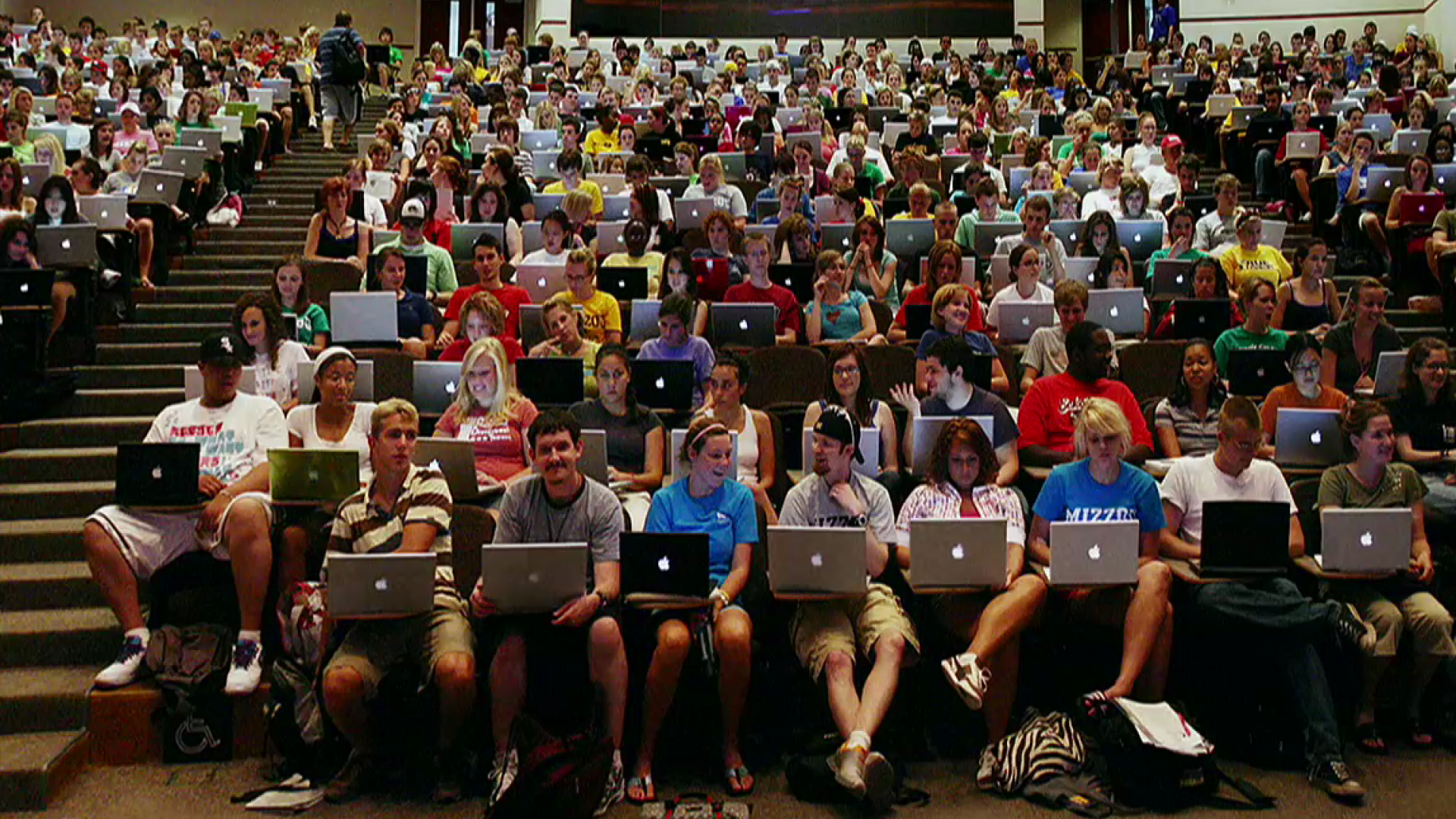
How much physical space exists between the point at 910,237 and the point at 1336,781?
450 centimetres

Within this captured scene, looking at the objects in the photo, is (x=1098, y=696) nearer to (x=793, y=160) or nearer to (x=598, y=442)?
(x=598, y=442)

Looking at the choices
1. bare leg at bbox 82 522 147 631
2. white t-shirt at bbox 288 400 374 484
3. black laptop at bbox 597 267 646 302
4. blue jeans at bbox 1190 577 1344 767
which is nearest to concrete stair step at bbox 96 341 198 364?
black laptop at bbox 597 267 646 302

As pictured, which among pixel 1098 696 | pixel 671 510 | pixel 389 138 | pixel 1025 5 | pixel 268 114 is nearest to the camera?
pixel 1098 696

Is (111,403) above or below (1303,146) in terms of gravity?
below

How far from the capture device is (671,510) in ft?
14.6

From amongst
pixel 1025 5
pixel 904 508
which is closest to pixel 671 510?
pixel 904 508

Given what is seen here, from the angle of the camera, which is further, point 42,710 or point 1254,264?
point 1254,264

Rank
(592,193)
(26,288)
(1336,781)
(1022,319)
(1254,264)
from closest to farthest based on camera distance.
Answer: (1336,781)
(26,288)
(1022,319)
(1254,264)
(592,193)

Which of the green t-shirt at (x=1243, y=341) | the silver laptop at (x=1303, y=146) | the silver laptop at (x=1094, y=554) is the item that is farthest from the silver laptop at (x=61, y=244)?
the silver laptop at (x=1303, y=146)

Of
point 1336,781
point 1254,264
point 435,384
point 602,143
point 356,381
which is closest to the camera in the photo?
point 1336,781

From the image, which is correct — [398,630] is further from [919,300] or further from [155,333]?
[155,333]

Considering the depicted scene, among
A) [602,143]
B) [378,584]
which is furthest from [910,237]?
[378,584]

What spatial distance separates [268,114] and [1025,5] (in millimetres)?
10982

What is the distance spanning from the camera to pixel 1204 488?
4.64 m
